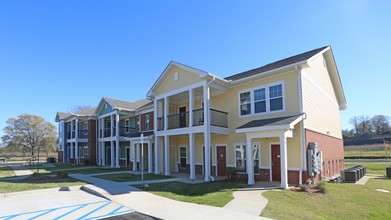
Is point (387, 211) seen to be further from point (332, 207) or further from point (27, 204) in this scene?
point (27, 204)

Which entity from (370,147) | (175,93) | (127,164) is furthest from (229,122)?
(370,147)

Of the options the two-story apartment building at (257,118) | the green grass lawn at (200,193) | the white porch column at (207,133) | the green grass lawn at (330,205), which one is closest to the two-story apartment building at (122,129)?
the two-story apartment building at (257,118)

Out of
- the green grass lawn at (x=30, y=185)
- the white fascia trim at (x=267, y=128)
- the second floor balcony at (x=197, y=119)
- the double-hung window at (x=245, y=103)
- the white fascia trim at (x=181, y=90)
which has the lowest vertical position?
the green grass lawn at (x=30, y=185)

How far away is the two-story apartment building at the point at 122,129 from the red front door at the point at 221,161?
8.53m

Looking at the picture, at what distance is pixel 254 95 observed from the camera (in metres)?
15.8

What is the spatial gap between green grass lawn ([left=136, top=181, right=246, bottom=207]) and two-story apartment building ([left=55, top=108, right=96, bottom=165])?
22.1m

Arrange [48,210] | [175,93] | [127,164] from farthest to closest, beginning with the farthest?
[127,164], [175,93], [48,210]

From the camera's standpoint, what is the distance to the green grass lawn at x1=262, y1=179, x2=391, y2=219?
819 cm

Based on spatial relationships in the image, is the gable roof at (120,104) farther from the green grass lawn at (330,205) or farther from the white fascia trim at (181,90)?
the green grass lawn at (330,205)

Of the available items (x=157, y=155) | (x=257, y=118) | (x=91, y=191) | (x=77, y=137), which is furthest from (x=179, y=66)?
(x=77, y=137)

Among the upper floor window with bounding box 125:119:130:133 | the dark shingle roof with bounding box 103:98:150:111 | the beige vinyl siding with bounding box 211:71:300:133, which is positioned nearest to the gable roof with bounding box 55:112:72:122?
the dark shingle roof with bounding box 103:98:150:111

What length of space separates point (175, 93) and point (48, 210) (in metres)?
11.4

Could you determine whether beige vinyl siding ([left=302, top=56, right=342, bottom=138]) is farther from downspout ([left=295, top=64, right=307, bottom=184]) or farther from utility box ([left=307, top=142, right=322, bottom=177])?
utility box ([left=307, top=142, right=322, bottom=177])

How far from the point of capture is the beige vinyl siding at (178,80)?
57.1 feet
